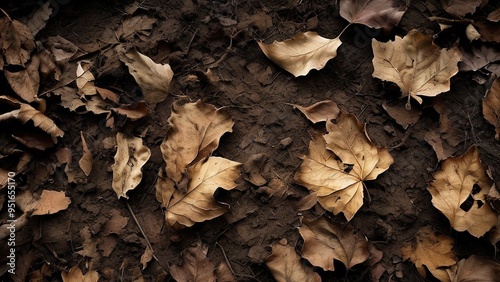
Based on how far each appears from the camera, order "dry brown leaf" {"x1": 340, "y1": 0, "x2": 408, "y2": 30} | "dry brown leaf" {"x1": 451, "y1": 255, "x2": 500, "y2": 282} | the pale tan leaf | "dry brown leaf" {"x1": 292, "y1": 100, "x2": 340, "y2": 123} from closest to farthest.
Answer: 1. "dry brown leaf" {"x1": 451, "y1": 255, "x2": 500, "y2": 282}
2. the pale tan leaf
3. "dry brown leaf" {"x1": 292, "y1": 100, "x2": 340, "y2": 123}
4. "dry brown leaf" {"x1": 340, "y1": 0, "x2": 408, "y2": 30}

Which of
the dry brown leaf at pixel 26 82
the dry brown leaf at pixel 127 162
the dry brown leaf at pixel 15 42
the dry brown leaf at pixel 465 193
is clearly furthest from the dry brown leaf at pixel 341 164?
the dry brown leaf at pixel 15 42

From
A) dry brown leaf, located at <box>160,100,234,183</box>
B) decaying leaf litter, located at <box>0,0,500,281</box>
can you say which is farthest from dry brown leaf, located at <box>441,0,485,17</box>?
dry brown leaf, located at <box>160,100,234,183</box>

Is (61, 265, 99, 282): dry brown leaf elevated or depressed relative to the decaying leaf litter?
depressed

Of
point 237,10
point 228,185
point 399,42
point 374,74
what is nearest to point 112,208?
point 228,185

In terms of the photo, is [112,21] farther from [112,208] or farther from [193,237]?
[193,237]

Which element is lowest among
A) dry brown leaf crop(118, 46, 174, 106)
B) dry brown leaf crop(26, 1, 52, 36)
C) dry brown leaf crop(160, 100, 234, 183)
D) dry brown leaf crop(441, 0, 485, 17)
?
dry brown leaf crop(160, 100, 234, 183)

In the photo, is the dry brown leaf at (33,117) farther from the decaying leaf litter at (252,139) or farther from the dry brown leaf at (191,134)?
the dry brown leaf at (191,134)

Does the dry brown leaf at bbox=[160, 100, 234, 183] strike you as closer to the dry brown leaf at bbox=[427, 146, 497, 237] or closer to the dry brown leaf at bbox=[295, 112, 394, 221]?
the dry brown leaf at bbox=[295, 112, 394, 221]

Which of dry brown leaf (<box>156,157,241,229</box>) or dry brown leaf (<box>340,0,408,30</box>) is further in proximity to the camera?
dry brown leaf (<box>340,0,408,30</box>)
